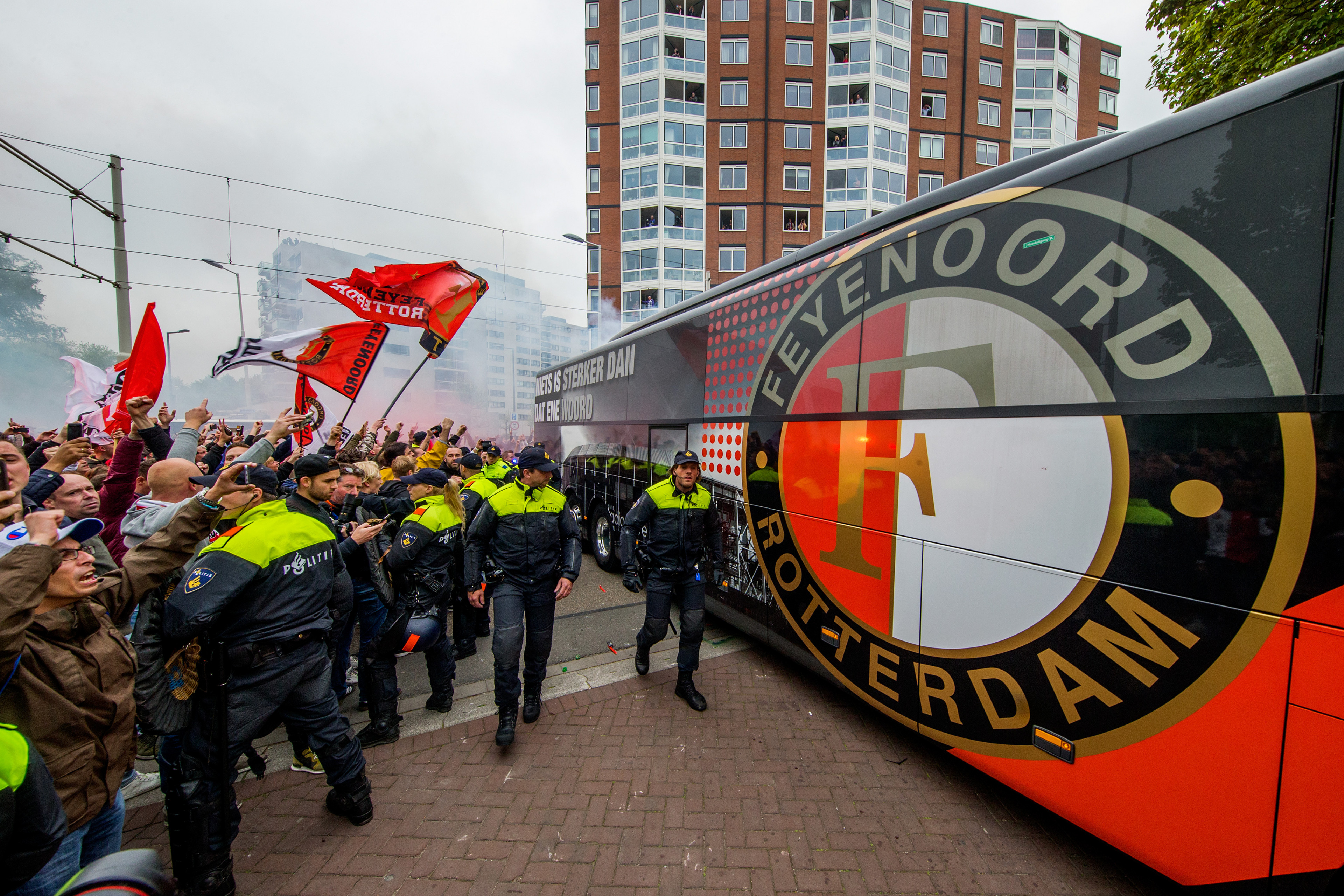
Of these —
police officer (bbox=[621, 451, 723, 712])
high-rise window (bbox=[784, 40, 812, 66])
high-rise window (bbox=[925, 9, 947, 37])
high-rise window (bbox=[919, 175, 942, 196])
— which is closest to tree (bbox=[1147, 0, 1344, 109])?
police officer (bbox=[621, 451, 723, 712])

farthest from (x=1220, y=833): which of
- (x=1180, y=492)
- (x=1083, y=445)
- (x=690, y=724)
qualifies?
(x=690, y=724)

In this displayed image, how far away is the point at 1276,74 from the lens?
76.7 inches

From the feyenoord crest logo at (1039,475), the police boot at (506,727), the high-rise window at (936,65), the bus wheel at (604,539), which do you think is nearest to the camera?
the feyenoord crest logo at (1039,475)

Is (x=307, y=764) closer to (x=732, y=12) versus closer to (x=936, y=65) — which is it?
(x=732, y=12)

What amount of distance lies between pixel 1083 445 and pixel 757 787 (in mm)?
2705

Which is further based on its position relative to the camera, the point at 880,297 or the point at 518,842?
the point at 880,297

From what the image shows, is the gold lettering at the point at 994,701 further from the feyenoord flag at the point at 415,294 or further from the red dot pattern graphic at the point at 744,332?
the feyenoord flag at the point at 415,294

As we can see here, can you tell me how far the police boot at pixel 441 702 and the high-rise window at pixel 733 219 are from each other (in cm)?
3041

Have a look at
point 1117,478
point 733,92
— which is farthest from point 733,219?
point 1117,478

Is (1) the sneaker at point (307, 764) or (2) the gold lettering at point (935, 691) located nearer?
(2) the gold lettering at point (935, 691)

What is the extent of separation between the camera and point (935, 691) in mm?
3107

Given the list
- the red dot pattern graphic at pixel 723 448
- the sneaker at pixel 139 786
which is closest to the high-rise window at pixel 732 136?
the red dot pattern graphic at pixel 723 448

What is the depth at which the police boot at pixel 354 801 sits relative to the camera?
108 inches

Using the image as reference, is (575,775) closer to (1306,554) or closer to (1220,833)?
(1220,833)
